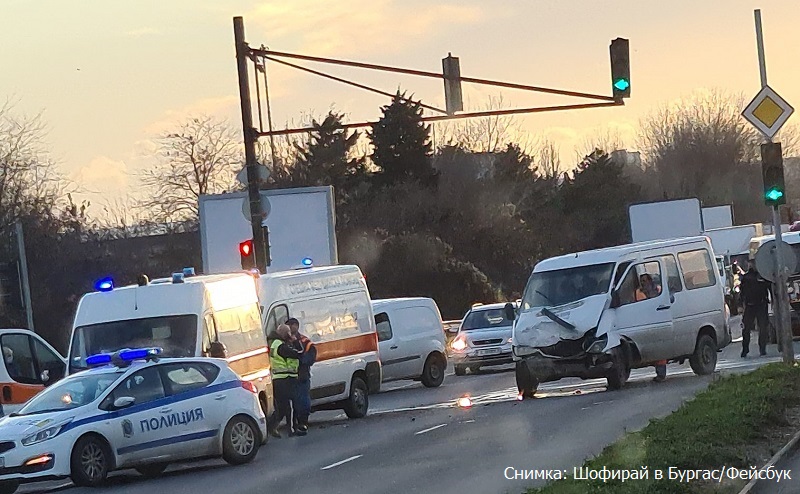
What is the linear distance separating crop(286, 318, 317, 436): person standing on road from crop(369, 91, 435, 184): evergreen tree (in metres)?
49.6

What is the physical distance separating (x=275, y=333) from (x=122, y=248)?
112 feet

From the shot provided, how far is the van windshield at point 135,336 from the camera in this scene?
19.4m

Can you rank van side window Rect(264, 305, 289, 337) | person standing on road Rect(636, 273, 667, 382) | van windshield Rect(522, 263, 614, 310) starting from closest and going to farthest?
1. van side window Rect(264, 305, 289, 337)
2. van windshield Rect(522, 263, 614, 310)
3. person standing on road Rect(636, 273, 667, 382)

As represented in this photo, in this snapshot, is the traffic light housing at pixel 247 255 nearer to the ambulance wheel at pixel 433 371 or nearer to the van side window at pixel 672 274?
the ambulance wheel at pixel 433 371

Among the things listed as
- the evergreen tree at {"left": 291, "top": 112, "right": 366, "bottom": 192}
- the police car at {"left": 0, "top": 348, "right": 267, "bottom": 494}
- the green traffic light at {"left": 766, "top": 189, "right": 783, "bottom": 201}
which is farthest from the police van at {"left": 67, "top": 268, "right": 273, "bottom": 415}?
the evergreen tree at {"left": 291, "top": 112, "right": 366, "bottom": 192}

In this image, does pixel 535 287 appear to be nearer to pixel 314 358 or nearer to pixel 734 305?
pixel 314 358

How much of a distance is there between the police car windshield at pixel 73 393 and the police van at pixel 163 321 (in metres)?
2.26

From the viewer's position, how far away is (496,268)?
217ft

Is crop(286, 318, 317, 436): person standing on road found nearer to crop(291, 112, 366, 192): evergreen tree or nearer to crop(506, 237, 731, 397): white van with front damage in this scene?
crop(506, 237, 731, 397): white van with front damage

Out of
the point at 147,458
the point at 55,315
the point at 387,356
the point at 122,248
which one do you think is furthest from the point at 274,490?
the point at 122,248

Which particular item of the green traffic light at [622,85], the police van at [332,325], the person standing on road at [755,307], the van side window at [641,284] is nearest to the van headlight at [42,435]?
the police van at [332,325]

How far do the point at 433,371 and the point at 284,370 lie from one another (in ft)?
33.7

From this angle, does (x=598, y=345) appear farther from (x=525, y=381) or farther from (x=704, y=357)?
(x=704, y=357)

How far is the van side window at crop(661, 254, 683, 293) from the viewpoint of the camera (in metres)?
24.5
